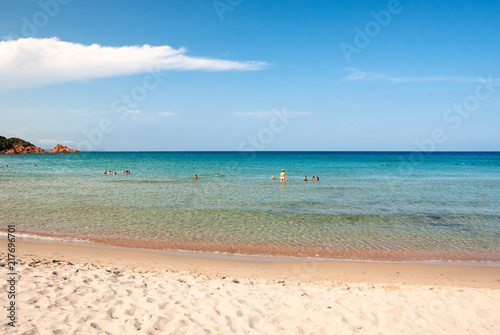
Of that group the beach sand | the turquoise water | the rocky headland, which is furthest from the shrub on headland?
the beach sand

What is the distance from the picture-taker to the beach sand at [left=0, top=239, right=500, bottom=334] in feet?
17.7

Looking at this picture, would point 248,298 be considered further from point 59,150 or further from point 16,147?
point 59,150

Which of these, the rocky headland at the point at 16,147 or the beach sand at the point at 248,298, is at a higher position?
the rocky headland at the point at 16,147

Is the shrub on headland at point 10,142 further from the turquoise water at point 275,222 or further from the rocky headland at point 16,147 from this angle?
the turquoise water at point 275,222

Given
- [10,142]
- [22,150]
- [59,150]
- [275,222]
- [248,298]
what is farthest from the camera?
[59,150]

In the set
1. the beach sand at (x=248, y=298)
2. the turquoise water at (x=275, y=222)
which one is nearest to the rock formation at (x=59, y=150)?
the turquoise water at (x=275, y=222)

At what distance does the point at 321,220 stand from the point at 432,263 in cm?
586

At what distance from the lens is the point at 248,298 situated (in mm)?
6617

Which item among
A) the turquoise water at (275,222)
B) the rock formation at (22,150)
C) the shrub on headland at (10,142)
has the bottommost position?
the turquoise water at (275,222)

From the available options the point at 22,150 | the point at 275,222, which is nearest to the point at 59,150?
the point at 22,150

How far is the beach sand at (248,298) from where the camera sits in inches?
213

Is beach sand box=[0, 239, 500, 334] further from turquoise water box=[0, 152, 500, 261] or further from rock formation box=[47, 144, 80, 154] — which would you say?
rock formation box=[47, 144, 80, 154]

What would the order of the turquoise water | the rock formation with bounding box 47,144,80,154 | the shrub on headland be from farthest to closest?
the rock formation with bounding box 47,144,80,154 < the shrub on headland < the turquoise water

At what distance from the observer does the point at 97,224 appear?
14.4 metres
